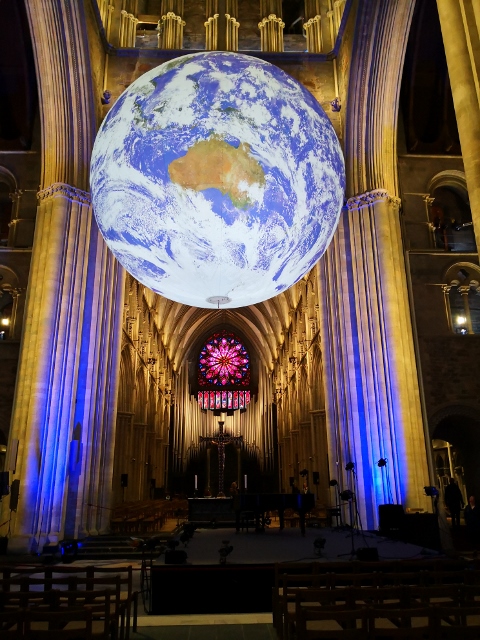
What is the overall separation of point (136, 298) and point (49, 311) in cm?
827

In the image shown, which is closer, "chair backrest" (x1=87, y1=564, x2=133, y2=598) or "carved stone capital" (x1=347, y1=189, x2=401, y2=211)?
"chair backrest" (x1=87, y1=564, x2=133, y2=598)

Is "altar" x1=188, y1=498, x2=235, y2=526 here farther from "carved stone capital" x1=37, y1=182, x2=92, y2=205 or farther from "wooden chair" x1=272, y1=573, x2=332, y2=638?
"wooden chair" x1=272, y1=573, x2=332, y2=638

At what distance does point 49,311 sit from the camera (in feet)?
41.3

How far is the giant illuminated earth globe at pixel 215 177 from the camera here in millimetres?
5961

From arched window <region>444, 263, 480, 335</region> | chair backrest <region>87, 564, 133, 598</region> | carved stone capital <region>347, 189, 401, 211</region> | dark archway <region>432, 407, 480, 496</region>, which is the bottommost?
chair backrest <region>87, 564, 133, 598</region>

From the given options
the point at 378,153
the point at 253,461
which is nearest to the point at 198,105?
the point at 378,153

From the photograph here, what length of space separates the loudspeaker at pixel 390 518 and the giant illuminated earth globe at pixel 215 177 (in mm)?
6713

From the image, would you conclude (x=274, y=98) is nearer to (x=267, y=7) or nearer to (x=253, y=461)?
(x=267, y=7)

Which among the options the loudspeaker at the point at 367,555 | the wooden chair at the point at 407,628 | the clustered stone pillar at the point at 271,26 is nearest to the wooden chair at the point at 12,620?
the wooden chair at the point at 407,628

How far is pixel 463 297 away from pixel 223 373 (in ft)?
75.2

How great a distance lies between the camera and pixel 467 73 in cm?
554

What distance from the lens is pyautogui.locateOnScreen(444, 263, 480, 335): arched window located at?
15.3 meters

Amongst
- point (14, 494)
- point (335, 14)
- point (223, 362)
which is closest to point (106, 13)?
point (335, 14)

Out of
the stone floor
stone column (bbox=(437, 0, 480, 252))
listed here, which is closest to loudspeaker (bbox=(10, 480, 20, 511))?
the stone floor
